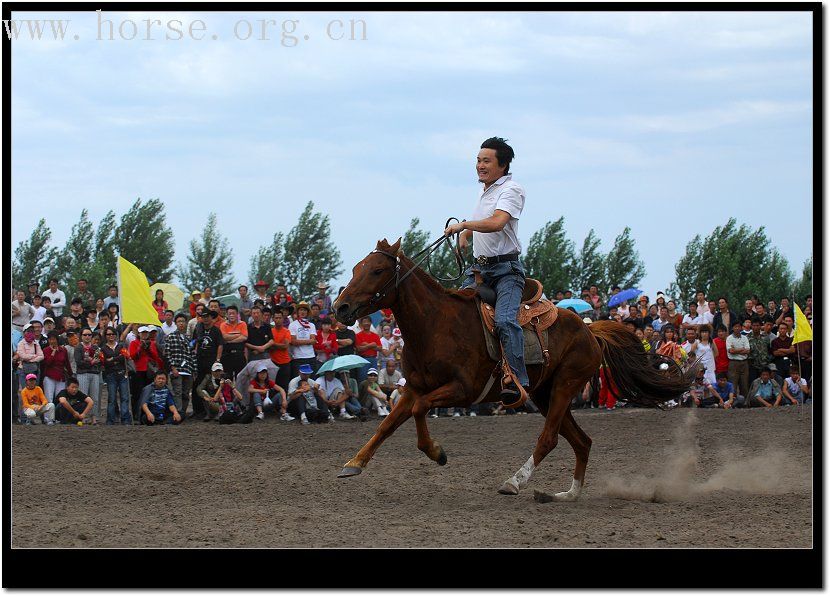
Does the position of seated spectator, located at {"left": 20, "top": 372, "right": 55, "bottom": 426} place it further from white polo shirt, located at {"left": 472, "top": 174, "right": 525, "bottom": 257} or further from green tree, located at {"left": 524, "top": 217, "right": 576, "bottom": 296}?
green tree, located at {"left": 524, "top": 217, "right": 576, "bottom": 296}

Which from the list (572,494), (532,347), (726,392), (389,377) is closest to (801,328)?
(726,392)

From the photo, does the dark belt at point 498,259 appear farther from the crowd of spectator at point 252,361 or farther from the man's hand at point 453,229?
the crowd of spectator at point 252,361

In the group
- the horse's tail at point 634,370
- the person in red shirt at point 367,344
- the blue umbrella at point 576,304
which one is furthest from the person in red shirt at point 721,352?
the horse's tail at point 634,370

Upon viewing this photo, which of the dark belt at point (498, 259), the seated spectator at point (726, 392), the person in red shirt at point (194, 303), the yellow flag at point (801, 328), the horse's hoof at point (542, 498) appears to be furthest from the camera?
the person in red shirt at point (194, 303)

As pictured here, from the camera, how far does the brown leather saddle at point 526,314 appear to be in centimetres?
872

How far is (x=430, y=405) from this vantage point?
8.33 m

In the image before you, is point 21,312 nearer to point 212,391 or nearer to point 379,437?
point 212,391

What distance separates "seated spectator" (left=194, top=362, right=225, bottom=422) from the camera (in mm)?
16625

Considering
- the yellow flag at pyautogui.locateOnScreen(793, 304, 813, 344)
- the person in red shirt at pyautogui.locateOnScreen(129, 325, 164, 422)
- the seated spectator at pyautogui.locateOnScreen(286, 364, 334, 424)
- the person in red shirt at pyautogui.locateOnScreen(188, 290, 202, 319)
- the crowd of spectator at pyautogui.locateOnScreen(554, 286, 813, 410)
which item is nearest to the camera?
the person in red shirt at pyautogui.locateOnScreen(129, 325, 164, 422)

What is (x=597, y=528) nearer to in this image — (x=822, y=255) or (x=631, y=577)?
(x=631, y=577)

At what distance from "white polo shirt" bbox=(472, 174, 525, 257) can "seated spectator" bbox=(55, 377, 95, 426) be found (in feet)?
31.1

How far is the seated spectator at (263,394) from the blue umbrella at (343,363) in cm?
77

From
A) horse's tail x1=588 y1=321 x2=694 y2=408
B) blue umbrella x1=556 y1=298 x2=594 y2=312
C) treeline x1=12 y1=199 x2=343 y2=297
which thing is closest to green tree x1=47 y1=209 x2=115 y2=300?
treeline x1=12 y1=199 x2=343 y2=297

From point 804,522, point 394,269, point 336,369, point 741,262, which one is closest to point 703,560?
point 804,522
